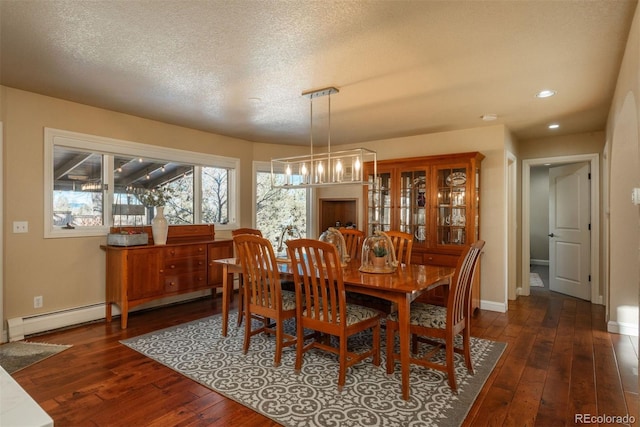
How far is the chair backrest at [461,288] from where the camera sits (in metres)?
2.32

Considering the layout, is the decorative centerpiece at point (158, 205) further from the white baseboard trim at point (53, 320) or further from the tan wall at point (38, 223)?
the white baseboard trim at point (53, 320)

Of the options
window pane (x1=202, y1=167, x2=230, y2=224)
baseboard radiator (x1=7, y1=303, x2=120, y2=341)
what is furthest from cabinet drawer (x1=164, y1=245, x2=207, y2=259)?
baseboard radiator (x1=7, y1=303, x2=120, y2=341)

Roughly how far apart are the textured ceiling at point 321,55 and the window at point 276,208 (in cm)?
183

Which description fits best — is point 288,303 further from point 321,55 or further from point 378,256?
point 321,55

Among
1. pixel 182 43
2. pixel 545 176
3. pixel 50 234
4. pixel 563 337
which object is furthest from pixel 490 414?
pixel 545 176

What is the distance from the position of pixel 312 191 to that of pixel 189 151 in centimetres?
212

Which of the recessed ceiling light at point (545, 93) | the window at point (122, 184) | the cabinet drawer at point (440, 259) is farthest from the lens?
the cabinet drawer at point (440, 259)

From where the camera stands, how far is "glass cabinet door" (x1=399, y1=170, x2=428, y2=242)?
183 inches

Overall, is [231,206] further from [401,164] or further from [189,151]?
[401,164]

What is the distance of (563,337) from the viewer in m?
3.47

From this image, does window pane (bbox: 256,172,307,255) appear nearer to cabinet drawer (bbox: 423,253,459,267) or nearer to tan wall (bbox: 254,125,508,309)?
cabinet drawer (bbox: 423,253,459,267)

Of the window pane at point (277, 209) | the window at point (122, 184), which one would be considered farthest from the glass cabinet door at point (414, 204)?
the window at point (122, 184)

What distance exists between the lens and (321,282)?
8.18 ft

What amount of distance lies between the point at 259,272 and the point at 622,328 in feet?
12.2
